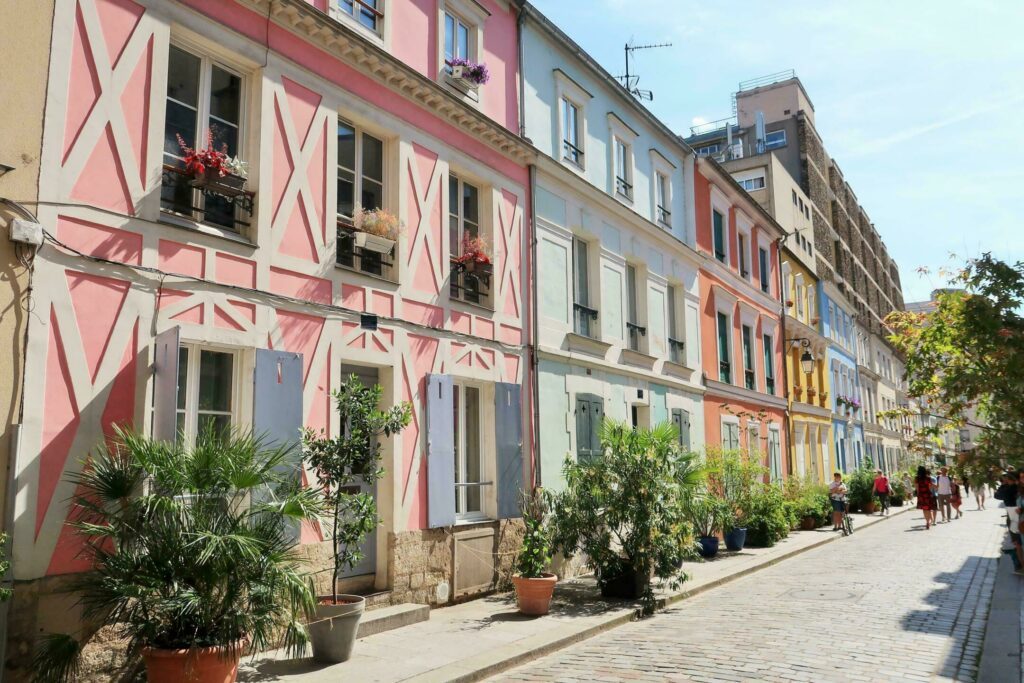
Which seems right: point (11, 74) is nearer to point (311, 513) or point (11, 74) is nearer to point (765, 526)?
point (311, 513)

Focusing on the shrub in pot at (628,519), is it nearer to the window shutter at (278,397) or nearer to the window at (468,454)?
the window at (468,454)

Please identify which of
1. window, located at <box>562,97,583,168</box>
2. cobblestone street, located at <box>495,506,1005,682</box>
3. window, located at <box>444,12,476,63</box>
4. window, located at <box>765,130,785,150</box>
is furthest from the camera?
window, located at <box>765,130,785,150</box>

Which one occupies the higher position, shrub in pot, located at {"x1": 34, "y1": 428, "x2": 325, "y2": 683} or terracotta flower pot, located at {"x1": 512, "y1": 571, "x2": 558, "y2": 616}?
shrub in pot, located at {"x1": 34, "y1": 428, "x2": 325, "y2": 683}

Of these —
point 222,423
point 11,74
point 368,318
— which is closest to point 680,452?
point 368,318

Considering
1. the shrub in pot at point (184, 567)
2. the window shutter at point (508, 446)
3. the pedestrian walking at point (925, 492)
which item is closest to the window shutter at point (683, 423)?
the window shutter at point (508, 446)

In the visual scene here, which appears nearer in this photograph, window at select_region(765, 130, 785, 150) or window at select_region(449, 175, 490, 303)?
window at select_region(449, 175, 490, 303)

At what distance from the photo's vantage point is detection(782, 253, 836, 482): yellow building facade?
26.5m

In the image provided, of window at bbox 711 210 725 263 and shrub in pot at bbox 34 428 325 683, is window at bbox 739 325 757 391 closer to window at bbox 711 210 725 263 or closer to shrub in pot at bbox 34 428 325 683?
window at bbox 711 210 725 263

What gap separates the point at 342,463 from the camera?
7.32m

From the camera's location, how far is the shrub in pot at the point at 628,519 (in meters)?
10.3

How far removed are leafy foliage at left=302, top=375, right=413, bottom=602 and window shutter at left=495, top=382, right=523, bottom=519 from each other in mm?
3511

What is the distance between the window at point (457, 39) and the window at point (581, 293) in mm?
3828

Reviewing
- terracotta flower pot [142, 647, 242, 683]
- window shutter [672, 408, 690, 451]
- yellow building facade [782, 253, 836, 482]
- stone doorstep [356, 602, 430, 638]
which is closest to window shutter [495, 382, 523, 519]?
stone doorstep [356, 602, 430, 638]

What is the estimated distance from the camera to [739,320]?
72.6 ft
